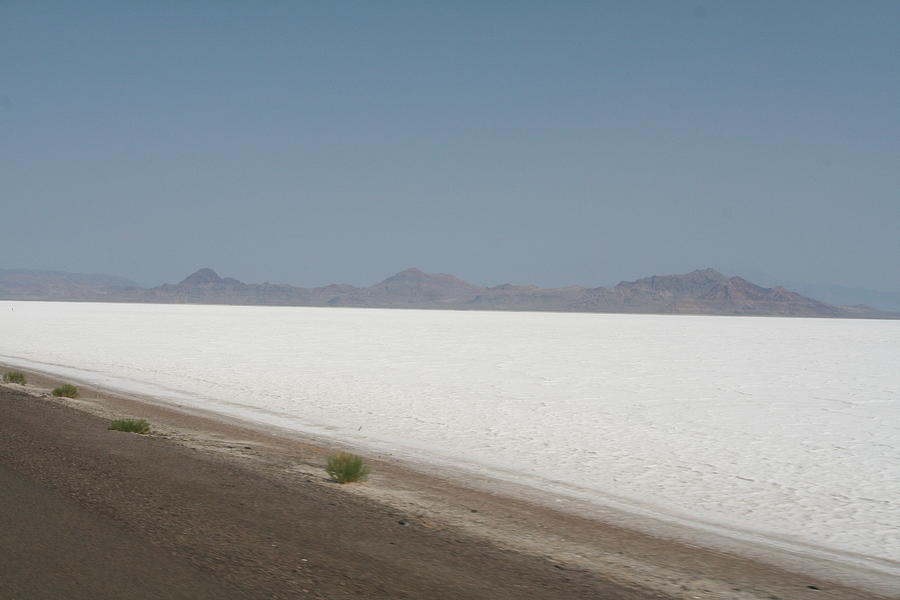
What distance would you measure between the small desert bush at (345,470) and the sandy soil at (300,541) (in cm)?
19

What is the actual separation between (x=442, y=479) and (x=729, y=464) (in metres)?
4.39

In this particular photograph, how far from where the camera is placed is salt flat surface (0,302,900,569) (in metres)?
9.74

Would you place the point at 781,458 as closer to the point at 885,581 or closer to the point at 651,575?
the point at 885,581

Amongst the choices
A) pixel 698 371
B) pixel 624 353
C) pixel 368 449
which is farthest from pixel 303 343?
pixel 368 449

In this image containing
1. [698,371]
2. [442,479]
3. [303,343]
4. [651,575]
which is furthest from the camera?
[303,343]

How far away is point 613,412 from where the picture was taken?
16766 mm

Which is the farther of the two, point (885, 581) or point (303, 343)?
point (303, 343)

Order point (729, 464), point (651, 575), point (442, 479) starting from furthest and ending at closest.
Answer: point (729, 464) → point (442, 479) → point (651, 575)

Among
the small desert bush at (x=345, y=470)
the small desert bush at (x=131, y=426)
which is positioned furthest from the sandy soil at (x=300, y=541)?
the small desert bush at (x=131, y=426)

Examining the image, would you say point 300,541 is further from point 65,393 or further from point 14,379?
point 14,379

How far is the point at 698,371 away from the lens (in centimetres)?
2594

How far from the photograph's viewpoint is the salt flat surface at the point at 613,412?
Answer: 974 cm

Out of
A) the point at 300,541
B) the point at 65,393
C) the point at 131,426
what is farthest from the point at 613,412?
the point at 300,541

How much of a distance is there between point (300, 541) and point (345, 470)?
108 inches
